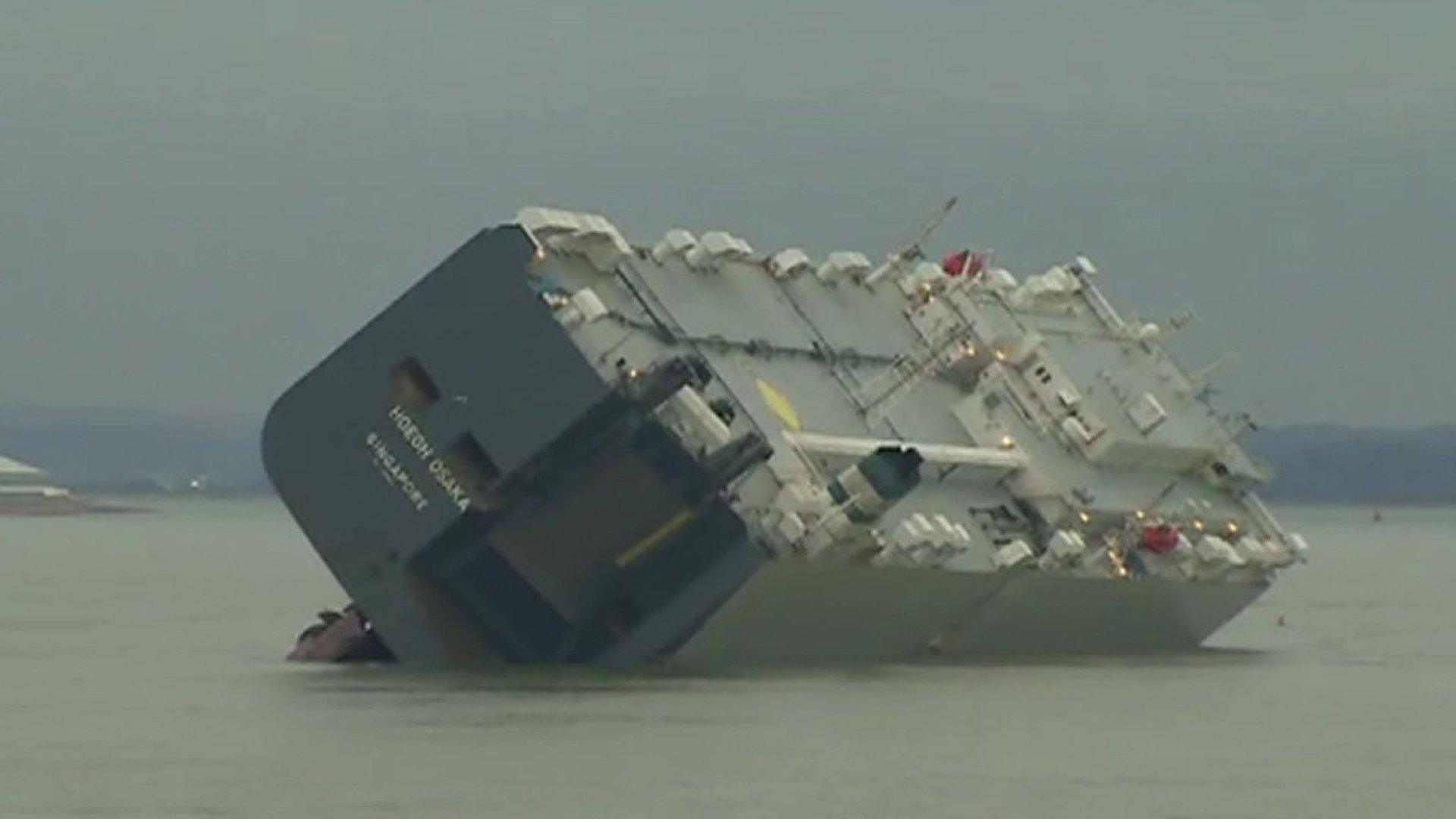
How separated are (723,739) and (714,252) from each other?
15.2 meters

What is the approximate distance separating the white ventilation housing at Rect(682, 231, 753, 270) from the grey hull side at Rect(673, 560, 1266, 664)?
585cm

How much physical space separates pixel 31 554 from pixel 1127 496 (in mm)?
104696

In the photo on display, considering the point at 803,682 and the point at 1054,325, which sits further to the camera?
the point at 1054,325

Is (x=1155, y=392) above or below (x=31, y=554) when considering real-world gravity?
below

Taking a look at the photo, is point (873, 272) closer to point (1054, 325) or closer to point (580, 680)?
point (1054, 325)

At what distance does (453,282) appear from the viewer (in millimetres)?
67938

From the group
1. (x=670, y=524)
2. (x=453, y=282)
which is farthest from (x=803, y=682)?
(x=453, y=282)

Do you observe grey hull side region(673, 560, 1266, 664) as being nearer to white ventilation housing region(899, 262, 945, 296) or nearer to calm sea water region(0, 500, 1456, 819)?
calm sea water region(0, 500, 1456, 819)

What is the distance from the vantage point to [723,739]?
59.3 m

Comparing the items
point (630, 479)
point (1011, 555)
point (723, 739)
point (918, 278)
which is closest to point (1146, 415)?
point (918, 278)

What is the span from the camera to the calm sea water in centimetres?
5325

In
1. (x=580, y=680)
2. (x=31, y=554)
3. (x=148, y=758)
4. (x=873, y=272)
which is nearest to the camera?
(x=148, y=758)

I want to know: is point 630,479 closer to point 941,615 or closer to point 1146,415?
point 941,615

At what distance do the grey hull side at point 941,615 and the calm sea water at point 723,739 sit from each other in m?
0.71
